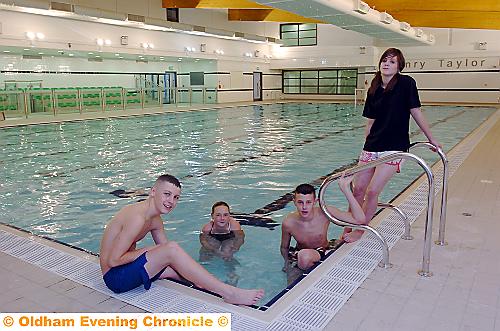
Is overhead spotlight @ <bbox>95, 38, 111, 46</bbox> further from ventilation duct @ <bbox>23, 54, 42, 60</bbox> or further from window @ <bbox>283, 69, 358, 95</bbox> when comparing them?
window @ <bbox>283, 69, 358, 95</bbox>

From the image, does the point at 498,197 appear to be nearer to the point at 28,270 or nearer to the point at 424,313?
the point at 424,313

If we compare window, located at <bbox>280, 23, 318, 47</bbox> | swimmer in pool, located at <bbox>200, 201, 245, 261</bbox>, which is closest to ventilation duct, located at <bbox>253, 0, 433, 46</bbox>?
swimmer in pool, located at <bbox>200, 201, 245, 261</bbox>

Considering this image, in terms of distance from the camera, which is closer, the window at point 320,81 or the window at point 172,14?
the window at point 172,14

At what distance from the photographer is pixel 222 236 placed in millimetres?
Result: 4297

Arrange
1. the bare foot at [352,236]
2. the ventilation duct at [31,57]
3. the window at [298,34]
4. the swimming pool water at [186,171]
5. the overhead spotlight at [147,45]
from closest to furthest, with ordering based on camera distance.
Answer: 1. the bare foot at [352,236]
2. the swimming pool water at [186,171]
3. the ventilation duct at [31,57]
4. the overhead spotlight at [147,45]
5. the window at [298,34]

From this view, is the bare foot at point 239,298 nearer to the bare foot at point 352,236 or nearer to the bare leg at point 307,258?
the bare leg at point 307,258

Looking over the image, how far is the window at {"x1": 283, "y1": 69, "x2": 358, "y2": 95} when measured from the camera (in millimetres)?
30453

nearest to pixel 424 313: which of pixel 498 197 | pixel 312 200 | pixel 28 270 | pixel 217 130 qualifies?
pixel 312 200

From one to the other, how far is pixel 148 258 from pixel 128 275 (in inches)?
6.0

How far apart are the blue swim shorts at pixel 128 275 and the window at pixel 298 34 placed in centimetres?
2884

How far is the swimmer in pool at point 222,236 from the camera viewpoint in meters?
4.20

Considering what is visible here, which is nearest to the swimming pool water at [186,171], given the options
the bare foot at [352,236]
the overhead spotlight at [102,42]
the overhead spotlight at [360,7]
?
the bare foot at [352,236]

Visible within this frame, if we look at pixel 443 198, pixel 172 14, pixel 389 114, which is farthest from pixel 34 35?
pixel 443 198

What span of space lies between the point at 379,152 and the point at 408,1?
39.6 feet
